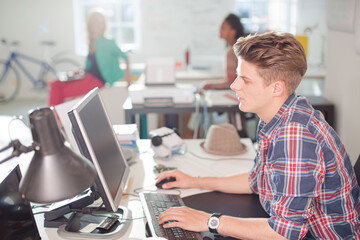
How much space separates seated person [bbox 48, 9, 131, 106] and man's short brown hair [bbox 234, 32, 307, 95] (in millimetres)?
3274

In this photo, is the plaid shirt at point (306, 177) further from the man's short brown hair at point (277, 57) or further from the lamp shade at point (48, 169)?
the lamp shade at point (48, 169)

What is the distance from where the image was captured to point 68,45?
6668 mm

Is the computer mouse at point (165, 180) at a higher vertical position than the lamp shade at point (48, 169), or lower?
lower

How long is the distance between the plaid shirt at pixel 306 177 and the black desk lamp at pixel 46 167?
63 cm

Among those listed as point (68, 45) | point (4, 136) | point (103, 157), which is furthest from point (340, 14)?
point (68, 45)

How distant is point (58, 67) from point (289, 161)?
19.9 feet

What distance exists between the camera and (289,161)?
1.17 m

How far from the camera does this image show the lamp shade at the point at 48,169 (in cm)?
76

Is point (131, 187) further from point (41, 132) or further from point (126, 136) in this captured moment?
point (41, 132)

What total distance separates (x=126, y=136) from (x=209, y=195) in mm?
615

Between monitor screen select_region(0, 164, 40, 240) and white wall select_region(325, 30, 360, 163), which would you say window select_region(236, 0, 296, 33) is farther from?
monitor screen select_region(0, 164, 40, 240)

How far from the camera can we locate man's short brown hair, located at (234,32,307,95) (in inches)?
48.9

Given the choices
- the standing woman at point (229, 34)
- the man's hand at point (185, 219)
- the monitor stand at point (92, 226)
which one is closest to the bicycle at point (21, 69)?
the standing woman at point (229, 34)

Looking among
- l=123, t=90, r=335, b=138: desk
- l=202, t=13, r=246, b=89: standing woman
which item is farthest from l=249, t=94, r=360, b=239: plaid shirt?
l=202, t=13, r=246, b=89: standing woman
